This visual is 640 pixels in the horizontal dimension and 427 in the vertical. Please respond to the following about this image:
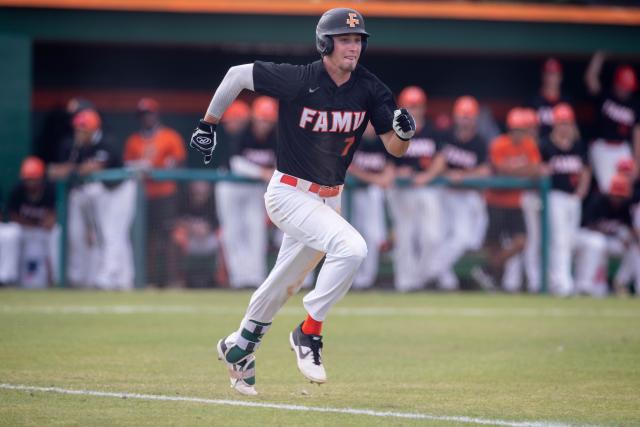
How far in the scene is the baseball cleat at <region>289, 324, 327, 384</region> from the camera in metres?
6.24

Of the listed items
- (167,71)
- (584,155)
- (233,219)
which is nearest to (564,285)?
(584,155)

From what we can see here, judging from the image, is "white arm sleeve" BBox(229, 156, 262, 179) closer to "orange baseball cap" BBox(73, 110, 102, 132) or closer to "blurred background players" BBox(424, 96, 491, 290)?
"orange baseball cap" BBox(73, 110, 102, 132)

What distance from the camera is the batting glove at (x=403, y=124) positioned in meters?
6.26

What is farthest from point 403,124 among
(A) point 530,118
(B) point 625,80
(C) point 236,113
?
(B) point 625,80

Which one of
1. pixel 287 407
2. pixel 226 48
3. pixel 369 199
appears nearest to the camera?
pixel 287 407

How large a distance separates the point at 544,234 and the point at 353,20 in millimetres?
7634

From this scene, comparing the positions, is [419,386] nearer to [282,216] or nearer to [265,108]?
[282,216]

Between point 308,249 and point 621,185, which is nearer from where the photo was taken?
point 308,249

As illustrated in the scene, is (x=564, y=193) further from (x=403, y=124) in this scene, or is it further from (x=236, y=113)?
(x=403, y=124)

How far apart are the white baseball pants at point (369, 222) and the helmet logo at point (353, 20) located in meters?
7.24

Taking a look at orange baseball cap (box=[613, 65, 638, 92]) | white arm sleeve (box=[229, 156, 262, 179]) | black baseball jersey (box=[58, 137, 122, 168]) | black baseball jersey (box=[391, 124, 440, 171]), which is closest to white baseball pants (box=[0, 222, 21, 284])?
black baseball jersey (box=[58, 137, 122, 168])

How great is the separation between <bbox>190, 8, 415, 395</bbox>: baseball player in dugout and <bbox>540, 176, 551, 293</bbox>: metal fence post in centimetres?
735

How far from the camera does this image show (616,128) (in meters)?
15.1

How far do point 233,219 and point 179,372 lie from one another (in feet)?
20.7
